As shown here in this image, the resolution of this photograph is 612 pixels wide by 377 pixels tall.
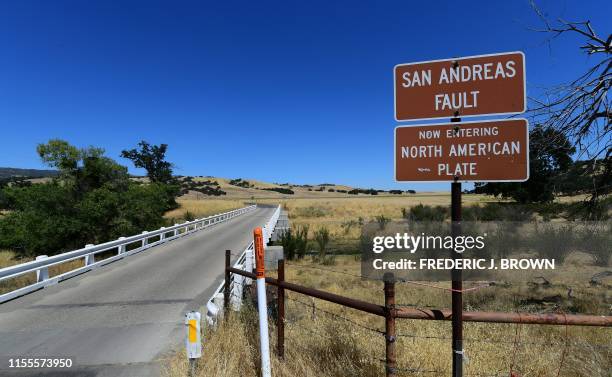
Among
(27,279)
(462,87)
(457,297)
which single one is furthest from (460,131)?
(27,279)

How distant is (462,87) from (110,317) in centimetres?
711

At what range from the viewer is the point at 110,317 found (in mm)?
7602

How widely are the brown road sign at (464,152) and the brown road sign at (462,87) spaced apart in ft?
0.38

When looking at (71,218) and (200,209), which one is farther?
(200,209)

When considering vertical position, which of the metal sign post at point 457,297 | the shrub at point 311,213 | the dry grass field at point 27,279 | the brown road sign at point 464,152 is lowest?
the shrub at point 311,213

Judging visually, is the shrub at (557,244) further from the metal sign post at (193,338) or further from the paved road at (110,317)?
the metal sign post at (193,338)

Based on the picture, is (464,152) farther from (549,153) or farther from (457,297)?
(549,153)

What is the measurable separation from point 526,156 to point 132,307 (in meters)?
7.73

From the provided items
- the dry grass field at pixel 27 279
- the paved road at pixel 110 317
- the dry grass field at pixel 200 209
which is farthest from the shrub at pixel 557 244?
the dry grass field at pixel 200 209

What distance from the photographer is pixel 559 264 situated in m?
12.8

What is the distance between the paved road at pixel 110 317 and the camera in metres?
5.51

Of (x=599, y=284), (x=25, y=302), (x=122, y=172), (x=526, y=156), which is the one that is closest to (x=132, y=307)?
(x=25, y=302)

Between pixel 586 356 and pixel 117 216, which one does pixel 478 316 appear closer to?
pixel 586 356

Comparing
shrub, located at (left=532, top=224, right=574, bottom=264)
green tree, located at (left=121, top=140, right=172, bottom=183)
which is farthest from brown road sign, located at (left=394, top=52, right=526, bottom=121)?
green tree, located at (left=121, top=140, right=172, bottom=183)
